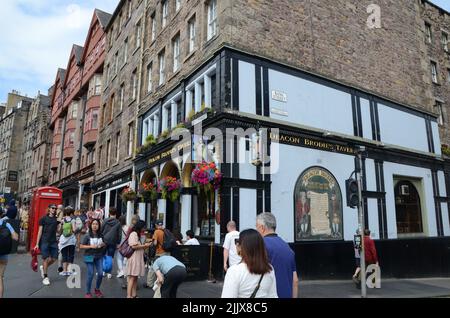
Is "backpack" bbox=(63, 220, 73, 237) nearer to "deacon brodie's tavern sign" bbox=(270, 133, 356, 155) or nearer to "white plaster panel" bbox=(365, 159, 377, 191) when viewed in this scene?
"deacon brodie's tavern sign" bbox=(270, 133, 356, 155)

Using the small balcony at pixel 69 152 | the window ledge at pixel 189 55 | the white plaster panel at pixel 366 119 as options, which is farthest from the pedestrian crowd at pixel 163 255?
the small balcony at pixel 69 152

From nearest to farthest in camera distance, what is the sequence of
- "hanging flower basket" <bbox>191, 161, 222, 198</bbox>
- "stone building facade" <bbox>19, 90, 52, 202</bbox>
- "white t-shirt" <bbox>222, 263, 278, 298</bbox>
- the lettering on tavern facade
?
"white t-shirt" <bbox>222, 263, 278, 298</bbox> → "hanging flower basket" <bbox>191, 161, 222, 198</bbox> → the lettering on tavern facade → "stone building facade" <bbox>19, 90, 52, 202</bbox>

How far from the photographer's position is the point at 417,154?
1666 cm

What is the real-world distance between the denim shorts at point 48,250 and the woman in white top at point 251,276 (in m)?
7.54

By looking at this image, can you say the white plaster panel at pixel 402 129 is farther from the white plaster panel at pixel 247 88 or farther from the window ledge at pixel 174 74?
the window ledge at pixel 174 74

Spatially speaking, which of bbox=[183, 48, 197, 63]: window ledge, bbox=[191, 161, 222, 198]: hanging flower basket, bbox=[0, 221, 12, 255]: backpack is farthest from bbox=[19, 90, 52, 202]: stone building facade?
bbox=[0, 221, 12, 255]: backpack

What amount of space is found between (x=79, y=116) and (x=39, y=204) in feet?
69.6

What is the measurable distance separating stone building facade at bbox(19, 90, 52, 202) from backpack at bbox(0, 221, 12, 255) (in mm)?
38443

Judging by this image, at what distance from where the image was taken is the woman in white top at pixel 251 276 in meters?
3.01

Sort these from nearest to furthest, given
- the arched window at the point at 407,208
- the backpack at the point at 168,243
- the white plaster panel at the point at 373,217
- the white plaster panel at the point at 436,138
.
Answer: the backpack at the point at 168,243 < the white plaster panel at the point at 373,217 < the arched window at the point at 407,208 < the white plaster panel at the point at 436,138

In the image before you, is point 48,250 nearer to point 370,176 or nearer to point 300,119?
point 300,119

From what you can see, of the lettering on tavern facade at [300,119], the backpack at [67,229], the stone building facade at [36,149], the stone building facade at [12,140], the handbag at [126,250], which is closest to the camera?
the handbag at [126,250]

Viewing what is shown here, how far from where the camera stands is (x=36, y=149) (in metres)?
49.4

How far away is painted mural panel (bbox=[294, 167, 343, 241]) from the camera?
1200 centimetres
